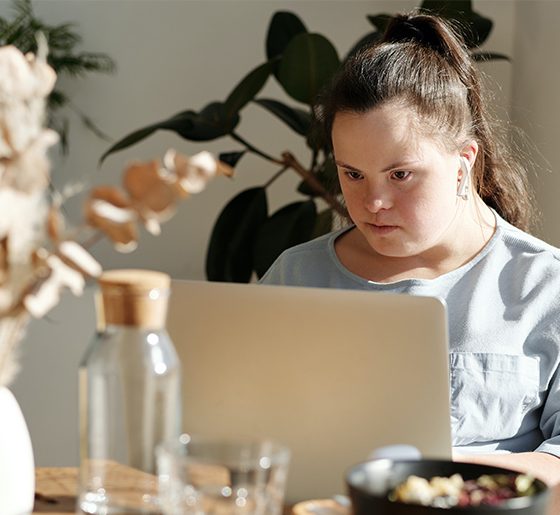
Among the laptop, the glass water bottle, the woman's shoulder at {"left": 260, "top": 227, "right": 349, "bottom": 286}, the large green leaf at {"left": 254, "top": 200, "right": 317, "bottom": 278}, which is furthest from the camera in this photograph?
the large green leaf at {"left": 254, "top": 200, "right": 317, "bottom": 278}

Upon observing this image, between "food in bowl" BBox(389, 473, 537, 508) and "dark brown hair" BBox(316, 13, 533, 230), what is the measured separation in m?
0.74

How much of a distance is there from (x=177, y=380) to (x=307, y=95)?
6.55ft

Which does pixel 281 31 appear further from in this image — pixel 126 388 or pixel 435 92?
pixel 126 388

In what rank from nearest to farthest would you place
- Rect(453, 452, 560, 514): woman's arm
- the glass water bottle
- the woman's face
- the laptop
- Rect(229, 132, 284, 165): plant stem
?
the glass water bottle, the laptop, Rect(453, 452, 560, 514): woman's arm, the woman's face, Rect(229, 132, 284, 165): plant stem

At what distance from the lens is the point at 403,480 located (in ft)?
2.98

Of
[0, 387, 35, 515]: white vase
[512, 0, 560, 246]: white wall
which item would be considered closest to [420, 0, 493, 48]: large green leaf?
[512, 0, 560, 246]: white wall

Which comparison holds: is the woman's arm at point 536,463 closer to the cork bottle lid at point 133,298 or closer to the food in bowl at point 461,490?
the food in bowl at point 461,490

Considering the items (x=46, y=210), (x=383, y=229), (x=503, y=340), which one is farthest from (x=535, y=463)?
(x=46, y=210)

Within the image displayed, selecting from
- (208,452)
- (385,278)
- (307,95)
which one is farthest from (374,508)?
(307,95)

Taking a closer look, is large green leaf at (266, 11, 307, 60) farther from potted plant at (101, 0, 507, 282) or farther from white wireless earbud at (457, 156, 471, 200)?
white wireless earbud at (457, 156, 471, 200)

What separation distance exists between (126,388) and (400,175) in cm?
69

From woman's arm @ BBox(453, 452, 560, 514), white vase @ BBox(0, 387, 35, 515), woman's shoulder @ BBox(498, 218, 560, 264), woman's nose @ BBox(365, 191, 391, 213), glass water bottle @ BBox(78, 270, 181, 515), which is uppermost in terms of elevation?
woman's nose @ BBox(365, 191, 391, 213)

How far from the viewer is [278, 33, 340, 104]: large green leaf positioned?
281 cm

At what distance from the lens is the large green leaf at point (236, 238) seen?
2975 millimetres
